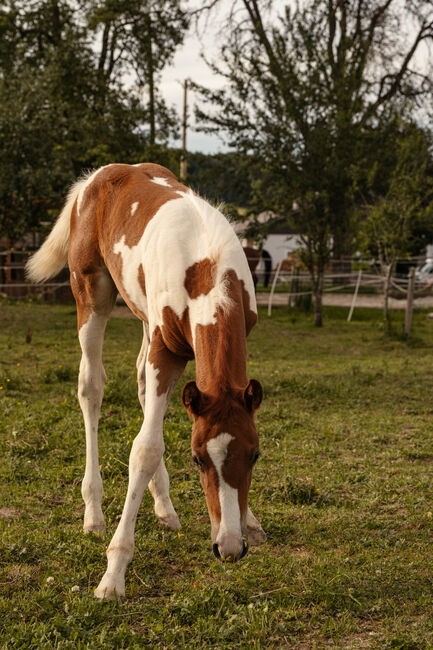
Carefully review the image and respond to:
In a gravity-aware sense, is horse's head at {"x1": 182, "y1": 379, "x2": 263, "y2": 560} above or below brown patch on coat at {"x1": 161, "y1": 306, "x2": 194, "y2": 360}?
below

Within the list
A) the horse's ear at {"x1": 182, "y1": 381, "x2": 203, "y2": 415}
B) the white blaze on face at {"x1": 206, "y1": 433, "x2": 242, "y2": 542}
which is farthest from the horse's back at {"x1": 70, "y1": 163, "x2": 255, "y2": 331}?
the white blaze on face at {"x1": 206, "y1": 433, "x2": 242, "y2": 542}

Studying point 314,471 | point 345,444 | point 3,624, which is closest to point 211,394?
point 3,624

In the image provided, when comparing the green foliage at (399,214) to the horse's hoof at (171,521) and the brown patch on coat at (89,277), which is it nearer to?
the brown patch on coat at (89,277)

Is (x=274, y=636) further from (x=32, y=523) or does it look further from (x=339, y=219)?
(x=339, y=219)

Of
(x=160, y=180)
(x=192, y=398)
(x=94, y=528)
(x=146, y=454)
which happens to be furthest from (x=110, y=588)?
(x=160, y=180)

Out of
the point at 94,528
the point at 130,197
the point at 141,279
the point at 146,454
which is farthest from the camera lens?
the point at 130,197

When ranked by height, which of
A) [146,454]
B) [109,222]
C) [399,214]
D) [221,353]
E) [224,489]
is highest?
[109,222]

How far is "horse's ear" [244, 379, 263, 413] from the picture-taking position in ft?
9.12

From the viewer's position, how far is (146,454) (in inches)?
131

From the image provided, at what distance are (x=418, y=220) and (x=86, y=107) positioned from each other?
9.48 metres

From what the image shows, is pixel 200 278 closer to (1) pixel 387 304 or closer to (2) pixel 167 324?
(2) pixel 167 324

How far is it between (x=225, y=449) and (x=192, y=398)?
10.2 inches

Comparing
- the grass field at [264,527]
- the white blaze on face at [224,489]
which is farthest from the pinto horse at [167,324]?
the grass field at [264,527]

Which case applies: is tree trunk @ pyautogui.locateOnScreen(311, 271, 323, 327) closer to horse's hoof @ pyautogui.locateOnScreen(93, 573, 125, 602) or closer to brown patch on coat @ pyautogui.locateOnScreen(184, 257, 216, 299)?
brown patch on coat @ pyautogui.locateOnScreen(184, 257, 216, 299)
